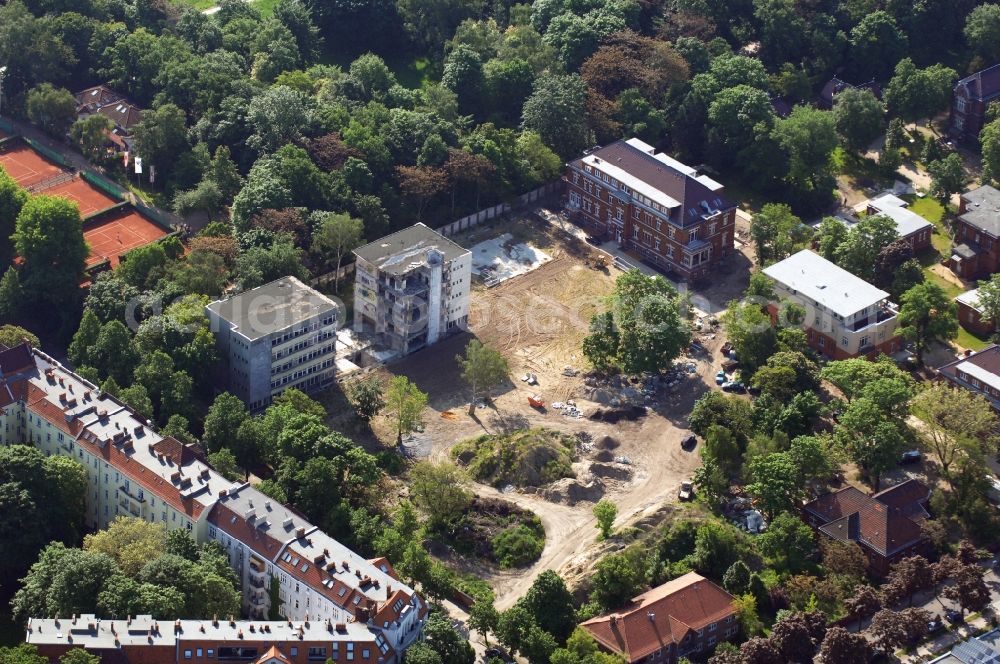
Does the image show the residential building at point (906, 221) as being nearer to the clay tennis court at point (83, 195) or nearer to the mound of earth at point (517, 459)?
the mound of earth at point (517, 459)

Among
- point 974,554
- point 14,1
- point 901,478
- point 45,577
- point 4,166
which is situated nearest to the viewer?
point 45,577

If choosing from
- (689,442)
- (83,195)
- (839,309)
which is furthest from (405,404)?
(83,195)

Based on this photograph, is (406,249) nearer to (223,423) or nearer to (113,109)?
(223,423)

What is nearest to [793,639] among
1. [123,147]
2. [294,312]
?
[294,312]

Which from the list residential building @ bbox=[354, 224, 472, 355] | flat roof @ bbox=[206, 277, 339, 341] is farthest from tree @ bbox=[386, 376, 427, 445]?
residential building @ bbox=[354, 224, 472, 355]

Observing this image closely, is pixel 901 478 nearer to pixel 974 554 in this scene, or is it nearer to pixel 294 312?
pixel 974 554
